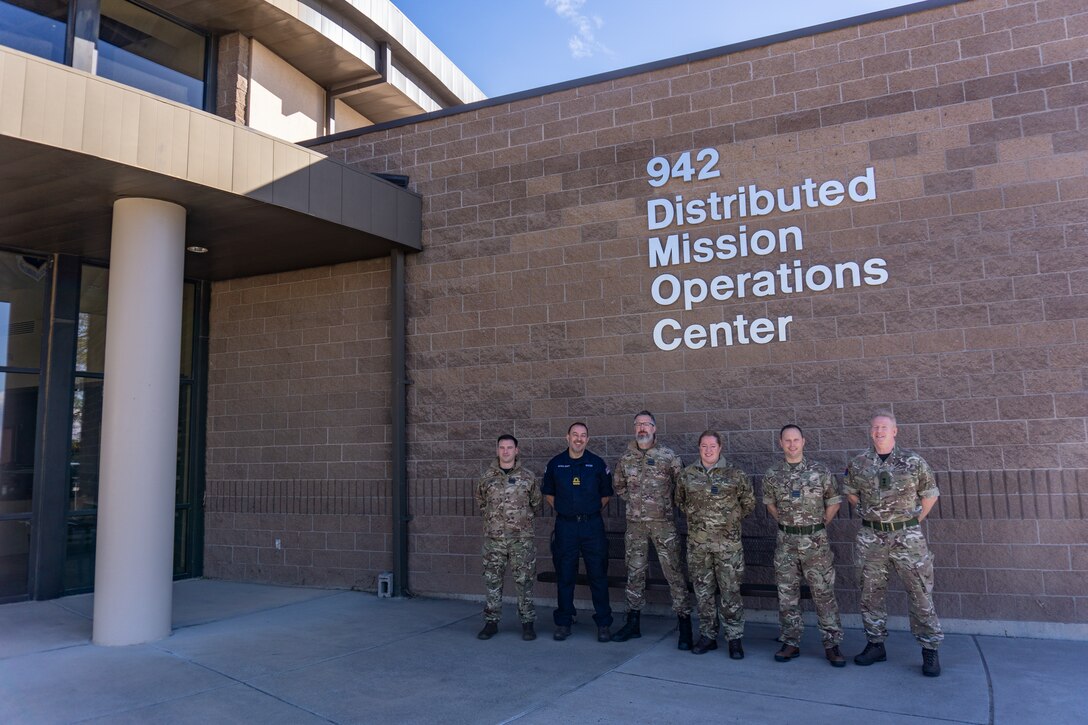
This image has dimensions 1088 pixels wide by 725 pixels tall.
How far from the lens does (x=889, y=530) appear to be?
6.09 m

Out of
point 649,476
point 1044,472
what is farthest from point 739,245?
point 1044,472

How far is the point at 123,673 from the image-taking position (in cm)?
614

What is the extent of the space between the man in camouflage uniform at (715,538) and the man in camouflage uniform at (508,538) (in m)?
1.50

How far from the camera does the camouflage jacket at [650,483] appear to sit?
6.98 m

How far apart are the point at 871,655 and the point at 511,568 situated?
305 cm

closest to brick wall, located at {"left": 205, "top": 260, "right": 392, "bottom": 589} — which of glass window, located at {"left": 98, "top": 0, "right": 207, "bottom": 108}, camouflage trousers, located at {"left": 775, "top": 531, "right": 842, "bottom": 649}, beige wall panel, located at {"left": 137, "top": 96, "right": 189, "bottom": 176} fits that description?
glass window, located at {"left": 98, "top": 0, "right": 207, "bottom": 108}

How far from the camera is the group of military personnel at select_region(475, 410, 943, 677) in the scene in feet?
20.0

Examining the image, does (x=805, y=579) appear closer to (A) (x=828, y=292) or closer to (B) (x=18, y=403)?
(A) (x=828, y=292)

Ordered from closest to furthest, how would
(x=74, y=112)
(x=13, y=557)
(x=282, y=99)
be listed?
(x=74, y=112), (x=13, y=557), (x=282, y=99)

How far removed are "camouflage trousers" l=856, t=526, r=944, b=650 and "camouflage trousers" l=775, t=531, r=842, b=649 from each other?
0.25 m

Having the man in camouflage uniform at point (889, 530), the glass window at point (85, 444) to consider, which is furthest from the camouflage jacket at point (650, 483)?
the glass window at point (85, 444)

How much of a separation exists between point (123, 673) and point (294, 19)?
892 cm

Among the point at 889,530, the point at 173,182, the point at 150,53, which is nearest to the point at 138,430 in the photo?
the point at 173,182

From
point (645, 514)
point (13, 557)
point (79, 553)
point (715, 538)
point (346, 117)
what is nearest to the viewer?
point (715, 538)
